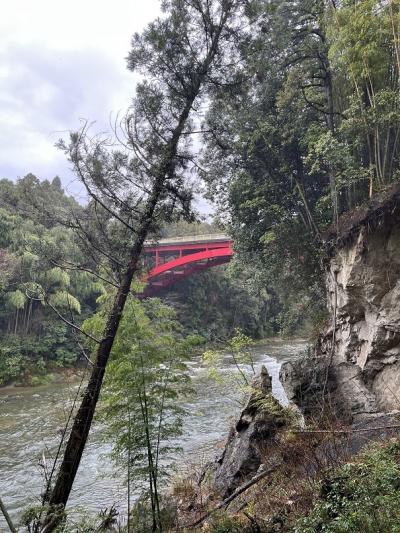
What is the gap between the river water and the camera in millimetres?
6836

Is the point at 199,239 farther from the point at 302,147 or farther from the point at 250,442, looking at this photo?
the point at 250,442

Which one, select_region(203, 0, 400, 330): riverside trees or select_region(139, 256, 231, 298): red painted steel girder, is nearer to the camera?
select_region(203, 0, 400, 330): riverside trees

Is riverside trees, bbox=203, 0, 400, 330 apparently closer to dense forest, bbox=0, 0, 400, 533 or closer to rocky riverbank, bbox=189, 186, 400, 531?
dense forest, bbox=0, 0, 400, 533

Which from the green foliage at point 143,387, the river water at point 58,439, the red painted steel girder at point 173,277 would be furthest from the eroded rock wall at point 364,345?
the red painted steel girder at point 173,277

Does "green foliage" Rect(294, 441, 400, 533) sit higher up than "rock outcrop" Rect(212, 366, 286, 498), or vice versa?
"green foliage" Rect(294, 441, 400, 533)

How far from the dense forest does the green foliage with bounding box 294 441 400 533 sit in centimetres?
32

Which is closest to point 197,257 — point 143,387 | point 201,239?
point 201,239

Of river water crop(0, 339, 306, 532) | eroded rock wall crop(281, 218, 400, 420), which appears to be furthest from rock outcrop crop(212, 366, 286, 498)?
river water crop(0, 339, 306, 532)

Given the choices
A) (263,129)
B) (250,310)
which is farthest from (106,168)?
(250,310)

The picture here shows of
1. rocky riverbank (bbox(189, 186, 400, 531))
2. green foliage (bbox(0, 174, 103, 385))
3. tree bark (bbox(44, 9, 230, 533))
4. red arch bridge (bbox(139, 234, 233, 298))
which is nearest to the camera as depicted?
tree bark (bbox(44, 9, 230, 533))

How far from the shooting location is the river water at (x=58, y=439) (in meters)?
6.84

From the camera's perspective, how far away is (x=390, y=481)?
322 centimetres

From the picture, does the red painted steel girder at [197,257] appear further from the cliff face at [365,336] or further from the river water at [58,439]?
the cliff face at [365,336]

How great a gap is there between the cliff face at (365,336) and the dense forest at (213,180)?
99 centimetres
